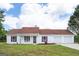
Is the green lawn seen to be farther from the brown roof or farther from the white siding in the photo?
the brown roof

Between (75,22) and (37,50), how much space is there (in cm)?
97

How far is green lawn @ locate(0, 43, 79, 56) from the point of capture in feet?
7.43

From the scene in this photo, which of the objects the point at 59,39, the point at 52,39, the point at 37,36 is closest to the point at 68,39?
the point at 59,39

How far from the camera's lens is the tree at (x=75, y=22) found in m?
2.16

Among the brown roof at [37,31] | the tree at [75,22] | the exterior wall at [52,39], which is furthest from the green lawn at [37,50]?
the tree at [75,22]

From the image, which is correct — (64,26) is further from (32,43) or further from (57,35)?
(32,43)

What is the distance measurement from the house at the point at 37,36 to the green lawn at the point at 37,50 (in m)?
0.11

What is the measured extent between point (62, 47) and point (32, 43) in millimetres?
621

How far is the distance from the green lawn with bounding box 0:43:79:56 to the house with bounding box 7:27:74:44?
0.35ft

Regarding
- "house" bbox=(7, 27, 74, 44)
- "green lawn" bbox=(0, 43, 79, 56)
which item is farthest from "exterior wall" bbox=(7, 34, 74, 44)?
"green lawn" bbox=(0, 43, 79, 56)

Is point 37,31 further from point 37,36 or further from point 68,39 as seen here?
point 68,39

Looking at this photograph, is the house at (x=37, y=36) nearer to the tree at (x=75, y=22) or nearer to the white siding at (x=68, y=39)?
the white siding at (x=68, y=39)

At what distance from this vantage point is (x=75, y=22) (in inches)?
86.6

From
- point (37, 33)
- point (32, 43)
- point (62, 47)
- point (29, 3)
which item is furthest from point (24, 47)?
point (29, 3)
